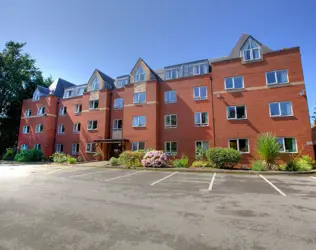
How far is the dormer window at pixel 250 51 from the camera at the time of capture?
1993 cm

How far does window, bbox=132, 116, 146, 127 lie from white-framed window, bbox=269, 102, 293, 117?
14525 millimetres

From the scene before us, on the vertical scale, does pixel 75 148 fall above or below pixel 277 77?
below

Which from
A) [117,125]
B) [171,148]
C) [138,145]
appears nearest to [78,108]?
[117,125]

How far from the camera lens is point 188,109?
22172 millimetres

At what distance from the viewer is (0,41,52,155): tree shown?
33.2m

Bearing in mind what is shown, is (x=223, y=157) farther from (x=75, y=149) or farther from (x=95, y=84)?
(x=75, y=149)

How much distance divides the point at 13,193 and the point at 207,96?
19.4 metres

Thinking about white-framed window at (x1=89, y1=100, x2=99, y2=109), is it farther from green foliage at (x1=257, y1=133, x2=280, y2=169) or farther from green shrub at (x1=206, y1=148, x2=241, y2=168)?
green foliage at (x1=257, y1=133, x2=280, y2=169)

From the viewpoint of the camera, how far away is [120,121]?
26.5 m

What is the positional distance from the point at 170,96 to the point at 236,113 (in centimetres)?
835

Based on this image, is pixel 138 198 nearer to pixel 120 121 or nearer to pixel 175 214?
pixel 175 214

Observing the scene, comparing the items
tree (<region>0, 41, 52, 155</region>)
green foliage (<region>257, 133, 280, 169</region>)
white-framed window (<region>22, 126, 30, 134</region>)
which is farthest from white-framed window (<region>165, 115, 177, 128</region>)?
tree (<region>0, 41, 52, 155</region>)

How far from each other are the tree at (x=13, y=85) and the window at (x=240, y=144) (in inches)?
1524

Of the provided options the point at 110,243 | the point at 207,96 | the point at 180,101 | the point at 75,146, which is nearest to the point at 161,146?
the point at 180,101
